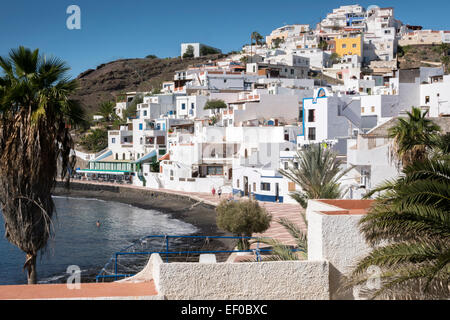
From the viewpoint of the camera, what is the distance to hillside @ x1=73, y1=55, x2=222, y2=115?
134 meters

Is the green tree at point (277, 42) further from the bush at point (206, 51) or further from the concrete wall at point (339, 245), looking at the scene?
the concrete wall at point (339, 245)

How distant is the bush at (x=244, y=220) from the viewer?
23047mm

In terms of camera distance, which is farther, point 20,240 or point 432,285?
point 20,240

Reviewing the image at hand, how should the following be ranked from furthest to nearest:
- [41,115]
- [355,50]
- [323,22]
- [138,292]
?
[323,22], [355,50], [41,115], [138,292]

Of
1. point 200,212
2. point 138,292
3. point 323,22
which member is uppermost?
point 323,22

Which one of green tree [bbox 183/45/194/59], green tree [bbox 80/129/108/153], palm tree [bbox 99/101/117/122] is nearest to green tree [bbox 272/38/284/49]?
green tree [bbox 183/45/194/59]

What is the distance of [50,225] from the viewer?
9.83m

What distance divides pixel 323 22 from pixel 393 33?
26.9 meters

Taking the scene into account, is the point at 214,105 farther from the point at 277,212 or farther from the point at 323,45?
the point at 323,45

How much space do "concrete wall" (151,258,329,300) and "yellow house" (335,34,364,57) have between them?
350 feet

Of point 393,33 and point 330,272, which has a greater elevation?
point 393,33

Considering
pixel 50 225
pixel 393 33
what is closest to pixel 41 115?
pixel 50 225

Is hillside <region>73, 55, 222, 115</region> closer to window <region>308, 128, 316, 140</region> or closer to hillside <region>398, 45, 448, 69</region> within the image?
hillside <region>398, 45, 448, 69</region>

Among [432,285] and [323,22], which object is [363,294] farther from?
[323,22]
